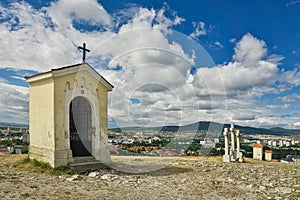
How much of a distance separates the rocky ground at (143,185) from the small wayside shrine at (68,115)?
42.7 inches

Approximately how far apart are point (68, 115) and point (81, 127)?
1.87 m

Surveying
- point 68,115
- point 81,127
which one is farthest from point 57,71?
point 81,127

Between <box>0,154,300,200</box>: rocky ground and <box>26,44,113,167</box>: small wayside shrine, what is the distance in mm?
1086

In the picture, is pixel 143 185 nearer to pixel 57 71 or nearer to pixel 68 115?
pixel 68 115

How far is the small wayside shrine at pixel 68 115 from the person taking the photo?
1023cm

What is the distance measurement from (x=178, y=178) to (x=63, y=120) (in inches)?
220

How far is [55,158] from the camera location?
9.95m

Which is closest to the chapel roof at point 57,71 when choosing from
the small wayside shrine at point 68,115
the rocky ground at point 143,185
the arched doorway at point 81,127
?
the small wayside shrine at point 68,115

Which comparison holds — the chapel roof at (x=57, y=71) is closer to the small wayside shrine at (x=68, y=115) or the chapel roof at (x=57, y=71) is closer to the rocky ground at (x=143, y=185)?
the small wayside shrine at (x=68, y=115)

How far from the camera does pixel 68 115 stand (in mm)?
10602

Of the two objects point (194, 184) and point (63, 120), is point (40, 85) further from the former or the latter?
point (194, 184)

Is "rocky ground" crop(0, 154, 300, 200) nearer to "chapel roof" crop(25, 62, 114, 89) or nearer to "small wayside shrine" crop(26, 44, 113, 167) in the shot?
"small wayside shrine" crop(26, 44, 113, 167)

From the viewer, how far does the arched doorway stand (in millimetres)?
12047

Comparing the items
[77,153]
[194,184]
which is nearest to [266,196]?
[194,184]
